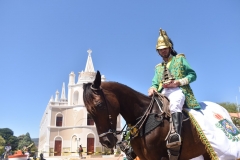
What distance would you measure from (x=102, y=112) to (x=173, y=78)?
1.47m

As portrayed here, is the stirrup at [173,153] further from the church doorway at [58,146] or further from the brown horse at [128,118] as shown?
the church doorway at [58,146]

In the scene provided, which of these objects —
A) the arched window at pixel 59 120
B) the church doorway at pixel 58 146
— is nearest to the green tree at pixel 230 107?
the arched window at pixel 59 120

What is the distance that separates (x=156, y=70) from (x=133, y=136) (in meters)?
1.44

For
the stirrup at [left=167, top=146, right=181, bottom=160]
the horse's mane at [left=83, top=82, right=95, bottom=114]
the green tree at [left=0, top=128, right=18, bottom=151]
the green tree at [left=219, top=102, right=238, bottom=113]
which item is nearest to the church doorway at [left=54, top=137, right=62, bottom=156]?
the green tree at [left=219, top=102, right=238, bottom=113]

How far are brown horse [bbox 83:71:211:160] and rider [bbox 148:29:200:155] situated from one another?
0.99 ft

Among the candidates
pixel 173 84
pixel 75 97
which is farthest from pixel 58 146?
pixel 173 84

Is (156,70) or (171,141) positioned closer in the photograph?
(171,141)

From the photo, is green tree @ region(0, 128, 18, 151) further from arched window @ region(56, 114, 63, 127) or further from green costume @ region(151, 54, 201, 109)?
green costume @ region(151, 54, 201, 109)

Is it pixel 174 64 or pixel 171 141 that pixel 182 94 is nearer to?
pixel 174 64

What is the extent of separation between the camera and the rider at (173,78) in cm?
382

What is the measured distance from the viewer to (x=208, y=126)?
396 centimetres

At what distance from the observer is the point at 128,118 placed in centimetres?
390

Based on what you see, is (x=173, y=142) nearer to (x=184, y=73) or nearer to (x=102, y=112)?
(x=102, y=112)

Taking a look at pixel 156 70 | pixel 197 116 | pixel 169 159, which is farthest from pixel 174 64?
pixel 169 159
